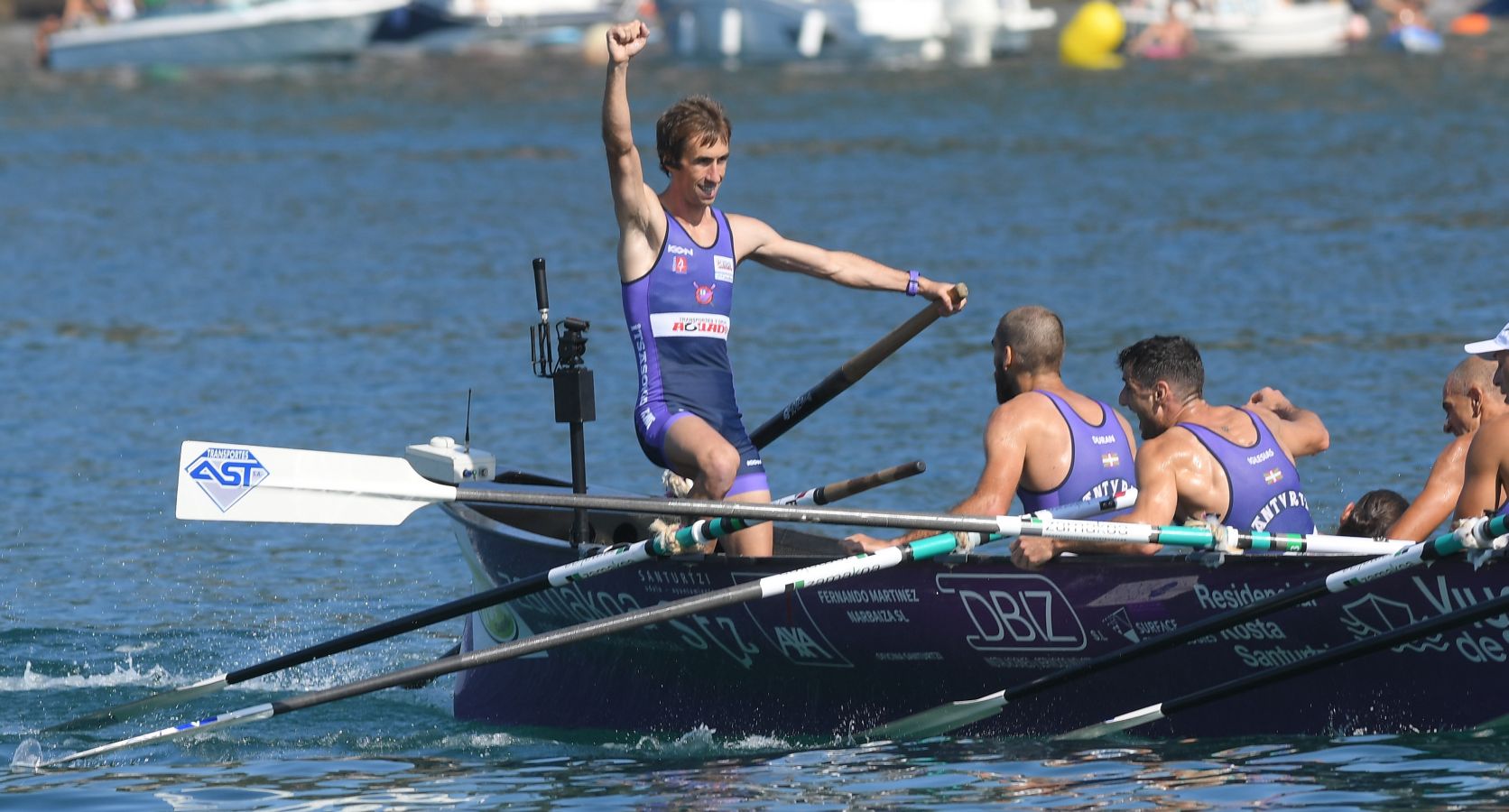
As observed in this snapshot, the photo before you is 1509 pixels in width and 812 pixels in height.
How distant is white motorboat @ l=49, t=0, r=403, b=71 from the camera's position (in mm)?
59031

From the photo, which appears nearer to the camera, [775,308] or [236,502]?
[236,502]

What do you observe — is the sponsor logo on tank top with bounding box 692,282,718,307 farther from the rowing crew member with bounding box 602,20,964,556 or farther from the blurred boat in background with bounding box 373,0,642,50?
the blurred boat in background with bounding box 373,0,642,50

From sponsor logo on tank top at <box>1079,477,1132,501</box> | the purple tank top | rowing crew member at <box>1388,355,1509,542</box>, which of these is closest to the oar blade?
the purple tank top

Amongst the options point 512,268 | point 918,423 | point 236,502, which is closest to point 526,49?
point 512,268

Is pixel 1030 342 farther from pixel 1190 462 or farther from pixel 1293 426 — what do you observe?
pixel 1293 426

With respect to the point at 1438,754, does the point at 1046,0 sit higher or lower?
higher

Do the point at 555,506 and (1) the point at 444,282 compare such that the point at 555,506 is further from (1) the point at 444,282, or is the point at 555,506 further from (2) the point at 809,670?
(1) the point at 444,282

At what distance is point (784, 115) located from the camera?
4550 cm

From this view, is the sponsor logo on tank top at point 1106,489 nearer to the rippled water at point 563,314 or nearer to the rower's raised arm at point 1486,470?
the rippled water at point 563,314

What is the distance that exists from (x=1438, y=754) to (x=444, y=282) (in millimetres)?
17684

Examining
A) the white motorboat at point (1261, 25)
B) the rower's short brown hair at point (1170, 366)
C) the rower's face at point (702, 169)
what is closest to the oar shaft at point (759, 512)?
the rower's short brown hair at point (1170, 366)

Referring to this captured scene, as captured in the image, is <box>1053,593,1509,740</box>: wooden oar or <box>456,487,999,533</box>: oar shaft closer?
<box>1053,593,1509,740</box>: wooden oar

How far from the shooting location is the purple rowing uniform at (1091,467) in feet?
29.8

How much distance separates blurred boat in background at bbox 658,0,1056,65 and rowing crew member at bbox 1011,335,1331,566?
49.2 meters
